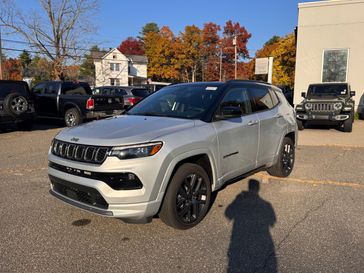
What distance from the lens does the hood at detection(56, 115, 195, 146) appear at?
3445 mm

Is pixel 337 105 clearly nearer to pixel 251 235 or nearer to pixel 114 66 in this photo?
pixel 251 235

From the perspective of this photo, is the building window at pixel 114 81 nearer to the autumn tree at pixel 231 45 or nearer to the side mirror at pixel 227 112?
the autumn tree at pixel 231 45

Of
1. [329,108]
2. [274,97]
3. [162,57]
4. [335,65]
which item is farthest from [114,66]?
[274,97]

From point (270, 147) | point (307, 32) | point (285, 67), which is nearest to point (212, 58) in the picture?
point (285, 67)

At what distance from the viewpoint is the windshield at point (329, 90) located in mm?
13484

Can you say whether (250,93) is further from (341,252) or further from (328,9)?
(328,9)

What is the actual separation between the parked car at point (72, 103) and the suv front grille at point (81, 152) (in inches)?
360

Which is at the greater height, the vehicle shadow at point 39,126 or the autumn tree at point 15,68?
the autumn tree at point 15,68

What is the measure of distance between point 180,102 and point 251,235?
2033mm

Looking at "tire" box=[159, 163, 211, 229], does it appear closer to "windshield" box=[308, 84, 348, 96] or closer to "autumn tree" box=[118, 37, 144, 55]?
"windshield" box=[308, 84, 348, 96]

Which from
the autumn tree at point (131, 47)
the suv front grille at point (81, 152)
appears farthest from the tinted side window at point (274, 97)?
the autumn tree at point (131, 47)

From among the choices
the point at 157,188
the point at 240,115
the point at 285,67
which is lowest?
the point at 157,188

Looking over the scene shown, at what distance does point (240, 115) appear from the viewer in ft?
15.0

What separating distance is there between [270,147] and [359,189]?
5.20 feet
